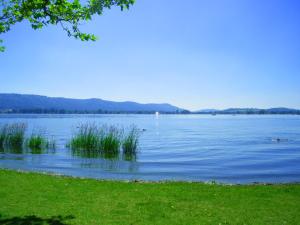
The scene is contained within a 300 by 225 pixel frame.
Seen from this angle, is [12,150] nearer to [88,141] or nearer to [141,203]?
[88,141]

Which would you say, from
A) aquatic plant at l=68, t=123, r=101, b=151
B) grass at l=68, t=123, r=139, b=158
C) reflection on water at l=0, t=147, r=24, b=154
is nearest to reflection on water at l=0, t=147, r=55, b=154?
reflection on water at l=0, t=147, r=24, b=154

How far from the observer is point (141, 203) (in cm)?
1074

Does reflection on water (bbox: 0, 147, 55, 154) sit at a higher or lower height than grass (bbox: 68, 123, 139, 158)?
lower

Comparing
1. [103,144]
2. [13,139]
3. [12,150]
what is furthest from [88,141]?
[13,139]

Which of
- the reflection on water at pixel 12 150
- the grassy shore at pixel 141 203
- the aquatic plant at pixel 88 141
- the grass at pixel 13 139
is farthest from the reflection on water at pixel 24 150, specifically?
the grassy shore at pixel 141 203

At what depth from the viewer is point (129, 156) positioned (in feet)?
97.2

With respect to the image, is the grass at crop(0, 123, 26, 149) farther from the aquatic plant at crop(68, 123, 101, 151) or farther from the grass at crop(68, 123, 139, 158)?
the grass at crop(68, 123, 139, 158)

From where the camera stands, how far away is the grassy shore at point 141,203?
8.98 meters

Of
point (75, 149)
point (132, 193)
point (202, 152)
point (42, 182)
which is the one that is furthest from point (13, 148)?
point (132, 193)

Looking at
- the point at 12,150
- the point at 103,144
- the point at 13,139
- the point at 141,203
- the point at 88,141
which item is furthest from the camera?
the point at 13,139

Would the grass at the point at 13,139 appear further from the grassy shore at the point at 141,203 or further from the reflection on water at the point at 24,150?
the grassy shore at the point at 141,203

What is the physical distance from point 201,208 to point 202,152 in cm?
2387

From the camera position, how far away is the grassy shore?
898 cm

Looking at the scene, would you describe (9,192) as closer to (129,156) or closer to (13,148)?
(129,156)
